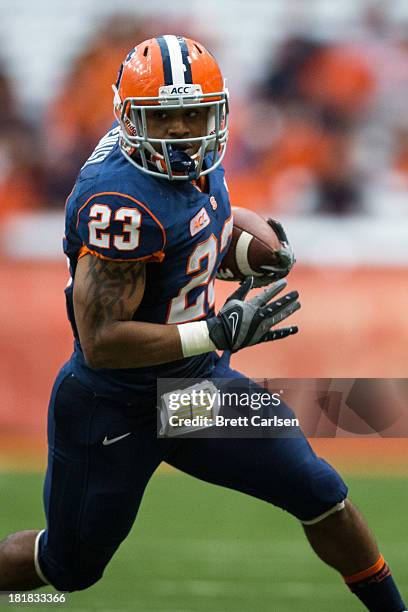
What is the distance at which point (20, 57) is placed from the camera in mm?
8086

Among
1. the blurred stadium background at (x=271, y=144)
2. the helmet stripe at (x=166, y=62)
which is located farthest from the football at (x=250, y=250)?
the blurred stadium background at (x=271, y=144)

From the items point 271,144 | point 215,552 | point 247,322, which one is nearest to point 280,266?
point 247,322

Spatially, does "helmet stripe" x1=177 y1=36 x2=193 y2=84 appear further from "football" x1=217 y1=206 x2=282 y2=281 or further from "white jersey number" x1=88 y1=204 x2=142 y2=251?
"football" x1=217 y1=206 x2=282 y2=281

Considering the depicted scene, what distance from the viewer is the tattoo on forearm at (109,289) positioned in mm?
2553

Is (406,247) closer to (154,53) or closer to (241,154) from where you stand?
(241,154)

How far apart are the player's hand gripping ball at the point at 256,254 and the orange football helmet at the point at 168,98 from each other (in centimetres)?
Result: 37

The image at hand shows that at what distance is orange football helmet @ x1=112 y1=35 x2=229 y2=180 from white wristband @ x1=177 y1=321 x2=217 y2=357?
376 millimetres

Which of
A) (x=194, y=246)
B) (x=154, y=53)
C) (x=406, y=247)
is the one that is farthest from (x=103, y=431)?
(x=406, y=247)

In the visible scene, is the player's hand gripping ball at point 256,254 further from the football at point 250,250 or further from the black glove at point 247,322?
the black glove at point 247,322

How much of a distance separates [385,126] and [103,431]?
17.4ft

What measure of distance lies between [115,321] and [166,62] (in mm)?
655

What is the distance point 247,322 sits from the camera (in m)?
2.62

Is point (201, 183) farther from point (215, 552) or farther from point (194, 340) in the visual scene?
point (215, 552)

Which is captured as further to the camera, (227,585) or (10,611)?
(227,585)
